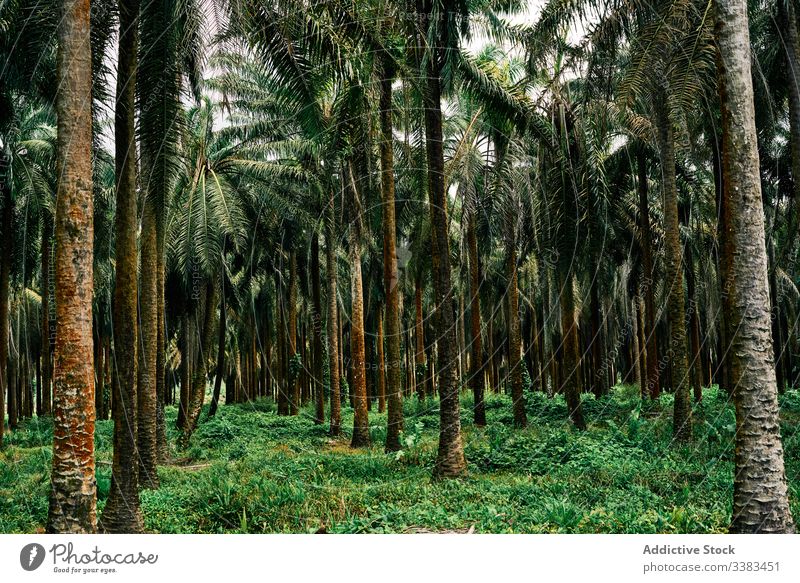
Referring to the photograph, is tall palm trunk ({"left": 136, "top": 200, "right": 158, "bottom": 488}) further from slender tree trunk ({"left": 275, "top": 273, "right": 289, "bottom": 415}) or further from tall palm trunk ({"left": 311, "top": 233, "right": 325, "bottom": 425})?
slender tree trunk ({"left": 275, "top": 273, "right": 289, "bottom": 415})

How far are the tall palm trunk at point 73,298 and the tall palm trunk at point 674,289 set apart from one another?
11.0 m

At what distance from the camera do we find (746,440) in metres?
7.46

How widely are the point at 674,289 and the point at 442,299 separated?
17.7ft

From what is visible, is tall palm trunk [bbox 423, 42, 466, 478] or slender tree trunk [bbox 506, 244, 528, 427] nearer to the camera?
tall palm trunk [bbox 423, 42, 466, 478]

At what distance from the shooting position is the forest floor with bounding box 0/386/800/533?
9.24 meters

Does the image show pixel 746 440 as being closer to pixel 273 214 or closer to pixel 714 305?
pixel 273 214

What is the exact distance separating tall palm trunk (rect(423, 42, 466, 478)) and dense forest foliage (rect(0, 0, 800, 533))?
5cm

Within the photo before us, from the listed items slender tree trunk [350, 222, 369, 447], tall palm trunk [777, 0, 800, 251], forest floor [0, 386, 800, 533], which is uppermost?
tall palm trunk [777, 0, 800, 251]

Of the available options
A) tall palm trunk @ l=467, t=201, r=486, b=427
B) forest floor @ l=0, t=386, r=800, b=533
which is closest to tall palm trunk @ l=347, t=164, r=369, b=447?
forest floor @ l=0, t=386, r=800, b=533

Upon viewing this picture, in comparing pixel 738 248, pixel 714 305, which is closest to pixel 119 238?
pixel 738 248

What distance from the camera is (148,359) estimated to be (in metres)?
12.8

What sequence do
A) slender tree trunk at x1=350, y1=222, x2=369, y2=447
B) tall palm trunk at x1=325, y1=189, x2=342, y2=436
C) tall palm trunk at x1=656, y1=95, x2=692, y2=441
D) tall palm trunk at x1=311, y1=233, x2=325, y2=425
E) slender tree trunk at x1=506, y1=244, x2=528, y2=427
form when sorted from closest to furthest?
tall palm trunk at x1=656, y1=95, x2=692, y2=441
slender tree trunk at x1=350, y1=222, x2=369, y2=447
slender tree trunk at x1=506, y1=244, x2=528, y2=427
tall palm trunk at x1=325, y1=189, x2=342, y2=436
tall palm trunk at x1=311, y1=233, x2=325, y2=425

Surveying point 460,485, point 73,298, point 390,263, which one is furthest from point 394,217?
point 73,298

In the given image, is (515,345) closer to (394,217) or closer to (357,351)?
(357,351)
